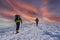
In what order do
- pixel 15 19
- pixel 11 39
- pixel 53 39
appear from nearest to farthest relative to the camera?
pixel 11 39
pixel 53 39
pixel 15 19

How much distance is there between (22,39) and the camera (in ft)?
83.8

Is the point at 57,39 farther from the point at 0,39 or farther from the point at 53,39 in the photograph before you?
the point at 0,39

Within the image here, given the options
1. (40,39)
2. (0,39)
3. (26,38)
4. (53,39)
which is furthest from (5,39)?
(53,39)

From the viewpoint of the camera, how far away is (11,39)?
82.4 ft

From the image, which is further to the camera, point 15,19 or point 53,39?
point 15,19

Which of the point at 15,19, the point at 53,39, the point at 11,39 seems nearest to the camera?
the point at 11,39

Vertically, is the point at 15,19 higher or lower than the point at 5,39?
higher

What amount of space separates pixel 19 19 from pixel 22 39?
4.23 meters

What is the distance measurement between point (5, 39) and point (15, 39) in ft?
4.26

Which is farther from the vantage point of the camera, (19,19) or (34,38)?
(19,19)

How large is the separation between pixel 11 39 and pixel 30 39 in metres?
2.24

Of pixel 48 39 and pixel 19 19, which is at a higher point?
pixel 19 19

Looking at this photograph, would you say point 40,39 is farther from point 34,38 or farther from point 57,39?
point 57,39

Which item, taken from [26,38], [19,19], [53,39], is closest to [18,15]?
[19,19]
